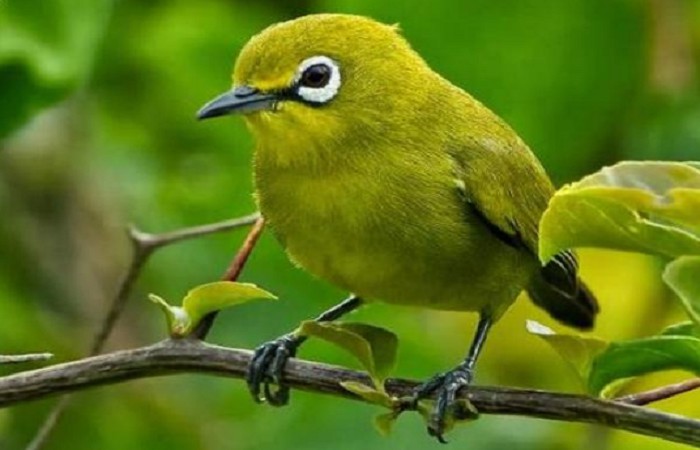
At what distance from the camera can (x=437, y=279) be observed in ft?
12.8

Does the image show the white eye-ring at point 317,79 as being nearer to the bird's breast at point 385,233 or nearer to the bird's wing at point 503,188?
the bird's breast at point 385,233

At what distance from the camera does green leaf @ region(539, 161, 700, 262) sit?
256 centimetres

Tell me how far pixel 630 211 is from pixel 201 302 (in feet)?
2.65

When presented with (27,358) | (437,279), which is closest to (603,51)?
(437,279)

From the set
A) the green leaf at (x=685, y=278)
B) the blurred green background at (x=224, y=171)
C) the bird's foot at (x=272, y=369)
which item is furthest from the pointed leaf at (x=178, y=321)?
the blurred green background at (x=224, y=171)

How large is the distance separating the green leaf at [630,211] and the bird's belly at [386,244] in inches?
41.4

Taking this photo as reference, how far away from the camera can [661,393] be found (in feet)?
9.45

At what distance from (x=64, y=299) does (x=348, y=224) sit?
2.31 m

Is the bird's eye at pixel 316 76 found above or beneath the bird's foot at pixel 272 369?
above

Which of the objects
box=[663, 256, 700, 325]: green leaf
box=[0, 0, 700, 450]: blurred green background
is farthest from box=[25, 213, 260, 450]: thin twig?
box=[663, 256, 700, 325]: green leaf

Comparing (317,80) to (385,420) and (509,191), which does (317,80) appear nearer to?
(509,191)

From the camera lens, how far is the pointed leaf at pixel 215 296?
302 cm

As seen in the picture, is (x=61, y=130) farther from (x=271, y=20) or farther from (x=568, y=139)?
(x=568, y=139)

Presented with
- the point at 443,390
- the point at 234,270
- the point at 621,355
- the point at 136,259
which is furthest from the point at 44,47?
the point at 621,355
